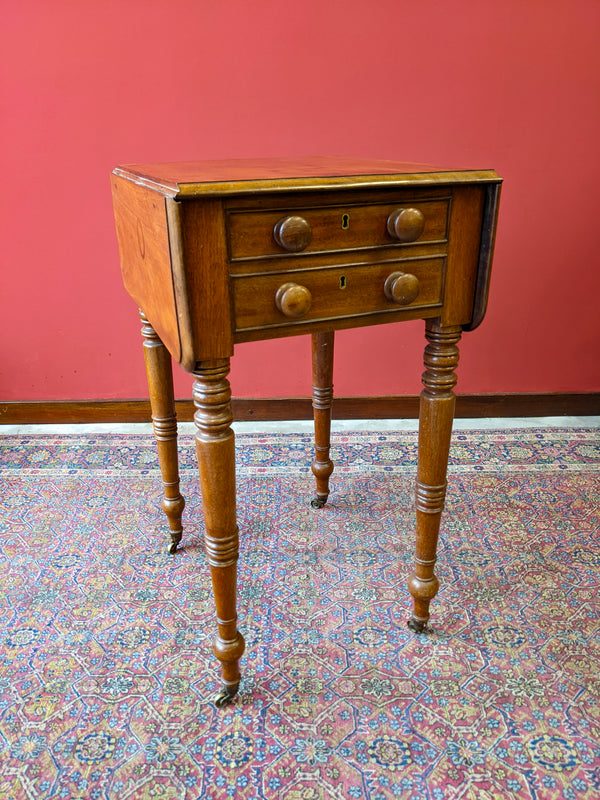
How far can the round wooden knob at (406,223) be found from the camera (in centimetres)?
107

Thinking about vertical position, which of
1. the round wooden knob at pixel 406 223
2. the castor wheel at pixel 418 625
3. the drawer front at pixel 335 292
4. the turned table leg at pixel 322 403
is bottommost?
the castor wheel at pixel 418 625

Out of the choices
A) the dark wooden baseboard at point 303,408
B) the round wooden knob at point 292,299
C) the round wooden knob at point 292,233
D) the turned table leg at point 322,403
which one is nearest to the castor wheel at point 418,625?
the turned table leg at point 322,403

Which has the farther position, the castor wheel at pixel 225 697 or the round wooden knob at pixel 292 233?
the castor wheel at pixel 225 697

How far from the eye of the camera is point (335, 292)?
1.10 meters

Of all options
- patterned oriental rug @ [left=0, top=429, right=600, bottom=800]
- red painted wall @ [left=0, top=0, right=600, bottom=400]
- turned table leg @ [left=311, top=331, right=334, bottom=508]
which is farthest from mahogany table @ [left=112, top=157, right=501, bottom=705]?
red painted wall @ [left=0, top=0, right=600, bottom=400]

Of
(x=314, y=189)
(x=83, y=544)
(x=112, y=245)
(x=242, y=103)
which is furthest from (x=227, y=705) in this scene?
(x=242, y=103)

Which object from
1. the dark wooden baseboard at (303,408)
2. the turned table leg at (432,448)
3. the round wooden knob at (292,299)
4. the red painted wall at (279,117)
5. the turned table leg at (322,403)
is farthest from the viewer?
the dark wooden baseboard at (303,408)

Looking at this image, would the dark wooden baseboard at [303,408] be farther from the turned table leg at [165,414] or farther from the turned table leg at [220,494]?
Result: the turned table leg at [220,494]

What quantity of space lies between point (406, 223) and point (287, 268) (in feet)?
0.78

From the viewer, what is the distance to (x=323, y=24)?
6.88ft

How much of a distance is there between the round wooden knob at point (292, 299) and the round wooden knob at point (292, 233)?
7cm

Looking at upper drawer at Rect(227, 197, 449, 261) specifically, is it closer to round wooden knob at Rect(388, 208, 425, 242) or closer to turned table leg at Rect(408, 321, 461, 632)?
round wooden knob at Rect(388, 208, 425, 242)

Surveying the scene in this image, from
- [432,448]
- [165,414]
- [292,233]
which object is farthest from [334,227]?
[165,414]

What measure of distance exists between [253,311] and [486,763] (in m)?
0.97
